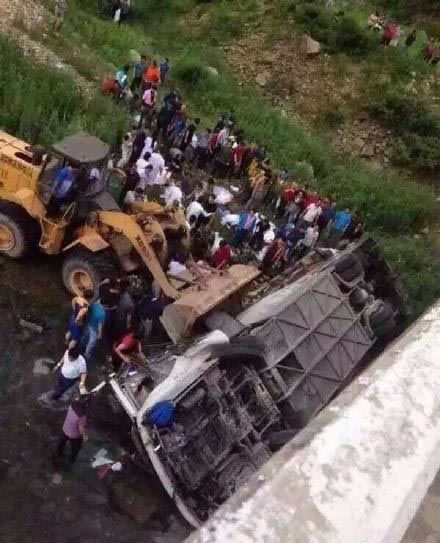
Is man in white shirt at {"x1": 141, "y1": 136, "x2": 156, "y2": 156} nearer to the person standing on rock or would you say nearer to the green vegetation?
the green vegetation

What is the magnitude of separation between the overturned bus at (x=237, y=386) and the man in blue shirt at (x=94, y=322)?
0.48 m

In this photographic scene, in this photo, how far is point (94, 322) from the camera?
702 cm

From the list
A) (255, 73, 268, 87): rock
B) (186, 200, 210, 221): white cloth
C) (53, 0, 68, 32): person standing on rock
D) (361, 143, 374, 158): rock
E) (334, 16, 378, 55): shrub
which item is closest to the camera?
(186, 200, 210, 221): white cloth

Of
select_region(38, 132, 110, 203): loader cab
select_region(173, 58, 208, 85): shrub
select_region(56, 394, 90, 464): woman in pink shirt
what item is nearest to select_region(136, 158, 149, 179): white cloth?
select_region(38, 132, 110, 203): loader cab

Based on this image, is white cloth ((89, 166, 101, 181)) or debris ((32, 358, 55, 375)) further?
white cloth ((89, 166, 101, 181))

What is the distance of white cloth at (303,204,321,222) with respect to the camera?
37.3 ft

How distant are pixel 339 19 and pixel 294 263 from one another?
12217 mm

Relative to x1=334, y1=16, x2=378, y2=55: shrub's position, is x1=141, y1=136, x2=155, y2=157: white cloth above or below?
below

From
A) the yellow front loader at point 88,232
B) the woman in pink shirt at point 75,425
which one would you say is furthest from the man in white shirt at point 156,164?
the woman in pink shirt at point 75,425

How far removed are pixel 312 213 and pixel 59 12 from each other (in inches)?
325

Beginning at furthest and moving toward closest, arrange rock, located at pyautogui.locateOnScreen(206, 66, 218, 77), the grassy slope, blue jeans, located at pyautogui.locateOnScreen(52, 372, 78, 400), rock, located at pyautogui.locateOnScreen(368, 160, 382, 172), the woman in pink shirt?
rock, located at pyautogui.locateOnScreen(368, 160, 382, 172) → rock, located at pyautogui.locateOnScreen(206, 66, 218, 77) → the grassy slope → blue jeans, located at pyautogui.locateOnScreen(52, 372, 78, 400) → the woman in pink shirt

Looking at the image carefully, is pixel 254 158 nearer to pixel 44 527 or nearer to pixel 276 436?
pixel 276 436

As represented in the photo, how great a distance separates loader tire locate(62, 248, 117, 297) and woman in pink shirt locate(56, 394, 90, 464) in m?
2.13

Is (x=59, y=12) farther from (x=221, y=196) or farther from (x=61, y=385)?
(x=61, y=385)
